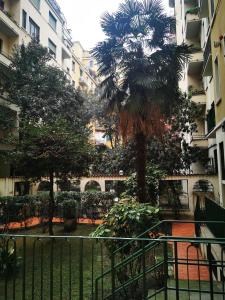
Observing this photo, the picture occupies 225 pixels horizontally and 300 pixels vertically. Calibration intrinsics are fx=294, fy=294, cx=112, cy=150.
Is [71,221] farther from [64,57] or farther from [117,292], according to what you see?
[64,57]

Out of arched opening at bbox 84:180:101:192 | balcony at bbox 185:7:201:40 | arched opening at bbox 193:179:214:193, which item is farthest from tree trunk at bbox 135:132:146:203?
balcony at bbox 185:7:201:40

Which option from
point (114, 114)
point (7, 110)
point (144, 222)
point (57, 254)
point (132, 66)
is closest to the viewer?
point (144, 222)

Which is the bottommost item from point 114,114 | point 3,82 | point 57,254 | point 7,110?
point 57,254

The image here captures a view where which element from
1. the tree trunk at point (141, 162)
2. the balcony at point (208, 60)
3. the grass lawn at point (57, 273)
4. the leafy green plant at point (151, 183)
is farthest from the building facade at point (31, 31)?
the grass lawn at point (57, 273)

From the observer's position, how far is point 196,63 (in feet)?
67.4

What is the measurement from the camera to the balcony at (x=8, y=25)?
20531 mm

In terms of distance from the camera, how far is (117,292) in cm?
612

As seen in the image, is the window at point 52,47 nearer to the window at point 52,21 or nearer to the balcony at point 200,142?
the window at point 52,21

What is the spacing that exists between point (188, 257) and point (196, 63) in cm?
1599

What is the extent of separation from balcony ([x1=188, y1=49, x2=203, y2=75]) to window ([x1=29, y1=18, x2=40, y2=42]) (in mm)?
13072

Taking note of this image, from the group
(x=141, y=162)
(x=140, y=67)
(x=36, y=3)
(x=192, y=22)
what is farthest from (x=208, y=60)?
(x=36, y=3)

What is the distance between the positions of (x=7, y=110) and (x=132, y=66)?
10900 millimetres

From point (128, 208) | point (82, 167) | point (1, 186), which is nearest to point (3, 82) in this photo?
point (1, 186)

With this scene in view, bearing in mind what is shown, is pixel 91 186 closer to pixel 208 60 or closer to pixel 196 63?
pixel 196 63
